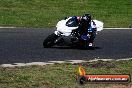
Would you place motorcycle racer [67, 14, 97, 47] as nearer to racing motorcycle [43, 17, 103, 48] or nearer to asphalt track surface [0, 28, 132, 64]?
racing motorcycle [43, 17, 103, 48]

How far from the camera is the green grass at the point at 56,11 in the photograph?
999 inches

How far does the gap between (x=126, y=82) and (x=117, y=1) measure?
24.1 m

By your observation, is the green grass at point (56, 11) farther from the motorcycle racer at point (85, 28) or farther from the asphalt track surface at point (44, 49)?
the motorcycle racer at point (85, 28)

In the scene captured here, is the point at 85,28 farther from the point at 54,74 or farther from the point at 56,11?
the point at 56,11

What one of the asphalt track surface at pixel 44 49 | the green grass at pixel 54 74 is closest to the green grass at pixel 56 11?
the asphalt track surface at pixel 44 49

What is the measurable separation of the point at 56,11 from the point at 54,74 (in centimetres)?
1752

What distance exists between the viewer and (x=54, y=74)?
1183 centimetres

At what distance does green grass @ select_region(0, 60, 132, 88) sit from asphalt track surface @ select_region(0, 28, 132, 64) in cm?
162

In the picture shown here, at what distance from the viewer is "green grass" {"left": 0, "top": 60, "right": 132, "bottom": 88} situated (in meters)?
10.6

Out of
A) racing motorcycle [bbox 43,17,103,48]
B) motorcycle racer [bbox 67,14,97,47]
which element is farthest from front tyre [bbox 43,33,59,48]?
motorcycle racer [bbox 67,14,97,47]

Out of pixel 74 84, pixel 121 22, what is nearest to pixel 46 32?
pixel 121 22

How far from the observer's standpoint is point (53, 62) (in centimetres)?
1414

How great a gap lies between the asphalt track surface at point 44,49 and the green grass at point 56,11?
2910 millimetres

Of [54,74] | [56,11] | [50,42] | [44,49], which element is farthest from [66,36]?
[56,11]
